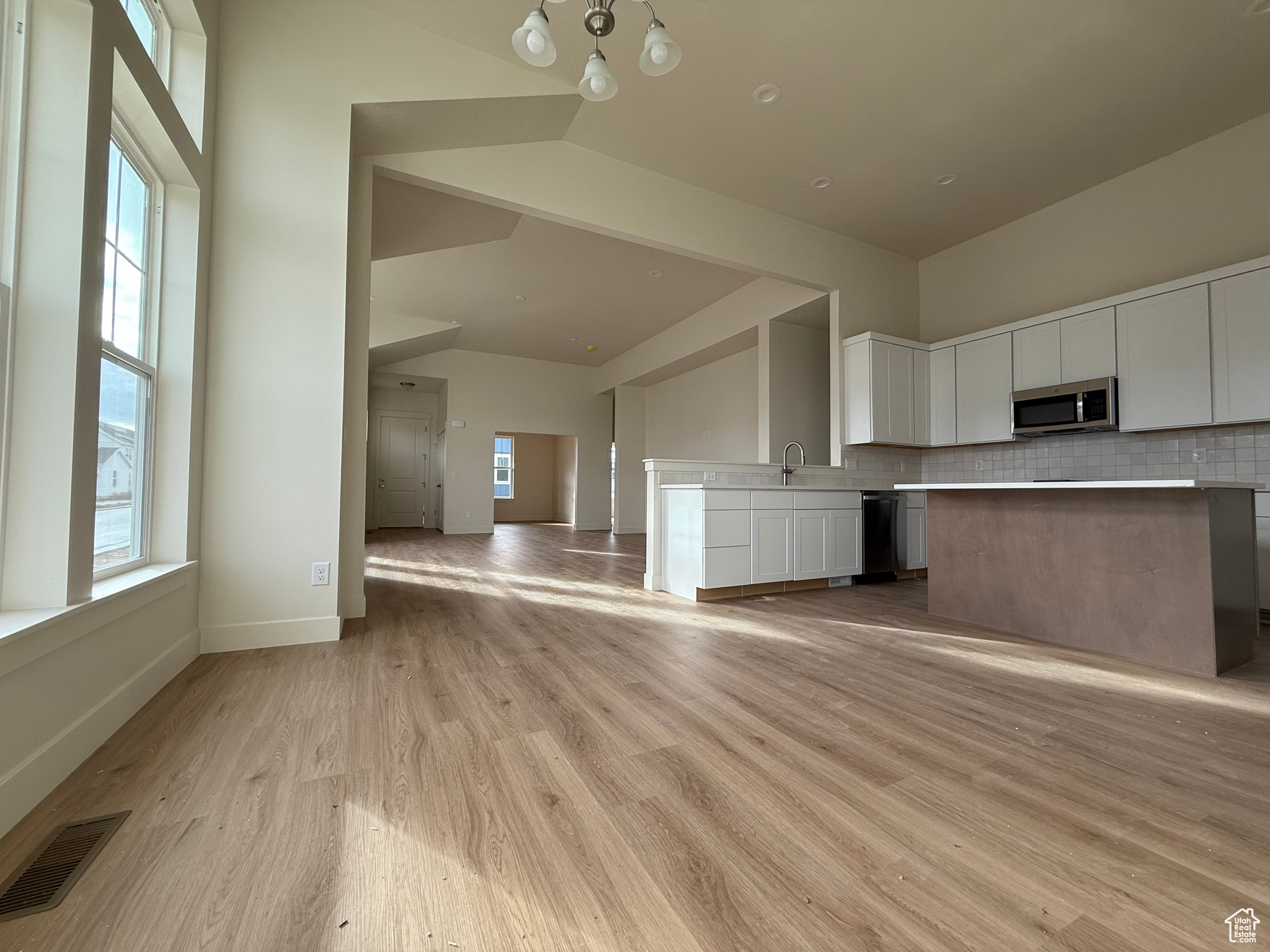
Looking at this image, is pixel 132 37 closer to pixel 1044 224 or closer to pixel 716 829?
Result: pixel 716 829

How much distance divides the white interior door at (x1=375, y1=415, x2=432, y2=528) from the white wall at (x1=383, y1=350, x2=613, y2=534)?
5.59 feet

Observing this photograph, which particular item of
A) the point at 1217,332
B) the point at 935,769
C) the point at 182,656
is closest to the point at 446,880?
the point at 935,769

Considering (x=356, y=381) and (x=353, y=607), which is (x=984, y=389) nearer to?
(x=356, y=381)

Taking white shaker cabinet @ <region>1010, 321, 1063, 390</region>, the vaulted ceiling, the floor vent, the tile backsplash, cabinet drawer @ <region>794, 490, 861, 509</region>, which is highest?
the vaulted ceiling

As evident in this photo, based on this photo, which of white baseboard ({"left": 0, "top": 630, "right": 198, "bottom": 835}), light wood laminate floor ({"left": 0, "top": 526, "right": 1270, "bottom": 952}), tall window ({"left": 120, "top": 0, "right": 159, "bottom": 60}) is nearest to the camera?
light wood laminate floor ({"left": 0, "top": 526, "right": 1270, "bottom": 952})

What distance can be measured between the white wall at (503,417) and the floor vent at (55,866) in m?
8.15

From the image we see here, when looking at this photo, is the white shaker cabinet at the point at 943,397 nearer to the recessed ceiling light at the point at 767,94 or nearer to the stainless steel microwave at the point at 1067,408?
the stainless steel microwave at the point at 1067,408

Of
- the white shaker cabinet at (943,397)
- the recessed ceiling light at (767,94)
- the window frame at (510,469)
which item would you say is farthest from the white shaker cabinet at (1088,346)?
the window frame at (510,469)

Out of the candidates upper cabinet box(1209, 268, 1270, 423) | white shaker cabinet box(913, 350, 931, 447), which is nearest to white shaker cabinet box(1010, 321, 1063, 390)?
white shaker cabinet box(913, 350, 931, 447)

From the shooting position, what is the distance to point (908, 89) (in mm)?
3275

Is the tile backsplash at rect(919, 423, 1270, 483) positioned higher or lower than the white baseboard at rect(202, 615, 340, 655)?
higher

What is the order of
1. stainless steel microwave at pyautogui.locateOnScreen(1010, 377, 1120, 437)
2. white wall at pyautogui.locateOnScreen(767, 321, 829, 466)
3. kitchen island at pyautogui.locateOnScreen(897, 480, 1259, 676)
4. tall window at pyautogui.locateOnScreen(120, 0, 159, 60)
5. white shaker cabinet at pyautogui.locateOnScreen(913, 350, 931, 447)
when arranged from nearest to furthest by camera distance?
tall window at pyautogui.locateOnScreen(120, 0, 159, 60) → kitchen island at pyautogui.locateOnScreen(897, 480, 1259, 676) → stainless steel microwave at pyautogui.locateOnScreen(1010, 377, 1120, 437) → white shaker cabinet at pyautogui.locateOnScreen(913, 350, 931, 447) → white wall at pyautogui.locateOnScreen(767, 321, 829, 466)

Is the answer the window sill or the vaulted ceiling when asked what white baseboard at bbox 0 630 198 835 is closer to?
the window sill

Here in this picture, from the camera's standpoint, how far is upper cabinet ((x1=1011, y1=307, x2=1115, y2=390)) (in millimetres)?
4031
